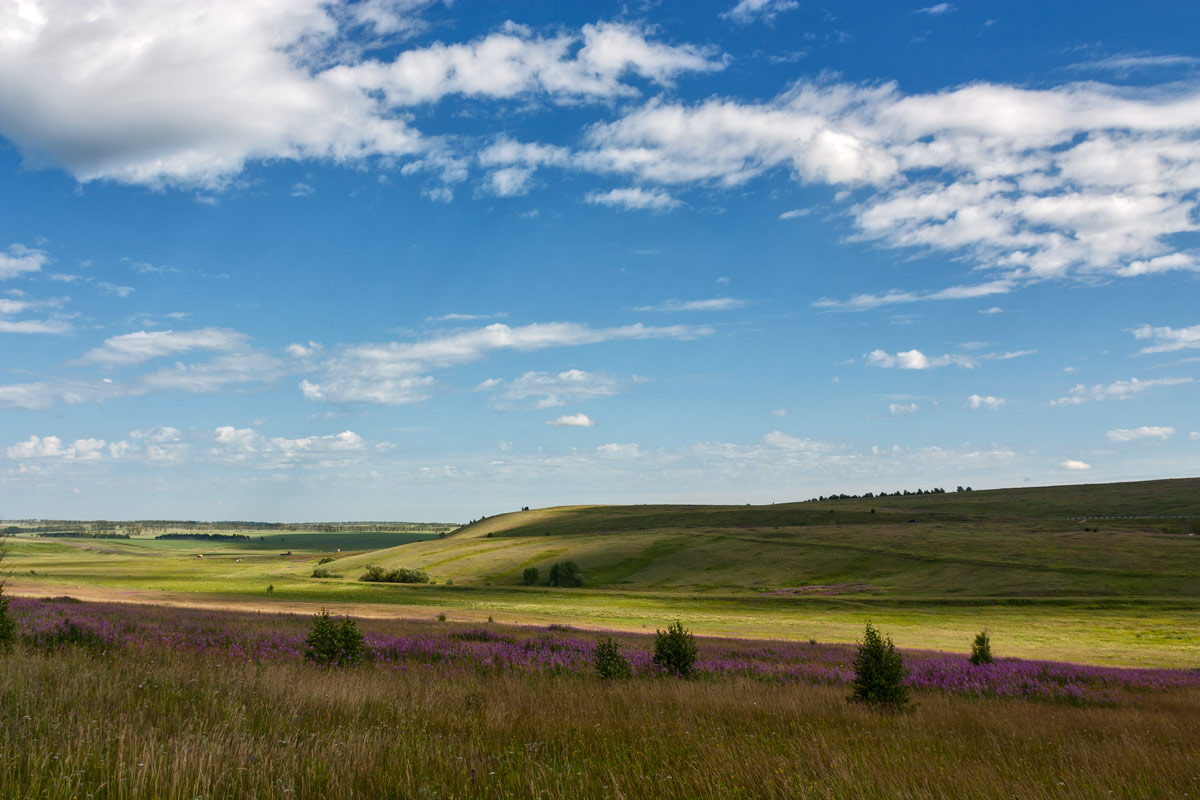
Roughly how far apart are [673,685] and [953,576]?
69234 mm

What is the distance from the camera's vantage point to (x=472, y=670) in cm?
1584

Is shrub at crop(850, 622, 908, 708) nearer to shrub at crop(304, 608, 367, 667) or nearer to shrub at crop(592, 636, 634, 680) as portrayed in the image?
shrub at crop(592, 636, 634, 680)

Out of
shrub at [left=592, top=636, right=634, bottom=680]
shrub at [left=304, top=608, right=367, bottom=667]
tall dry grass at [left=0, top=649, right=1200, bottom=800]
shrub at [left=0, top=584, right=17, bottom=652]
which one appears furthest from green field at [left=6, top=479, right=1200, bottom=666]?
shrub at [left=592, top=636, right=634, bottom=680]

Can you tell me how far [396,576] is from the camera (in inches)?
3780

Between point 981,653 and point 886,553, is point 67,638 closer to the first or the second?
point 981,653

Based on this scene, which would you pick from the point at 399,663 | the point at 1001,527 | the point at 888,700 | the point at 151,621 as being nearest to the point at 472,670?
the point at 399,663

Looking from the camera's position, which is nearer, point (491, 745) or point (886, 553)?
point (491, 745)

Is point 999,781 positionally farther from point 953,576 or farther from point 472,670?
point 953,576

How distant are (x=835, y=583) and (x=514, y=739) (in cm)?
7595

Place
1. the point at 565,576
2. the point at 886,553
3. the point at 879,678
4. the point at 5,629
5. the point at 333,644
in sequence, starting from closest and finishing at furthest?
the point at 5,629
the point at 879,678
the point at 333,644
the point at 886,553
the point at 565,576

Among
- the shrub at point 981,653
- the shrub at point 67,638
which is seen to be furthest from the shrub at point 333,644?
the shrub at point 981,653

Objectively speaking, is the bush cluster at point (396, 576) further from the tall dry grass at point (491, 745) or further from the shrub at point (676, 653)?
the tall dry grass at point (491, 745)

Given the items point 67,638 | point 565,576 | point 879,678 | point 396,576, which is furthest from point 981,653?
point 396,576

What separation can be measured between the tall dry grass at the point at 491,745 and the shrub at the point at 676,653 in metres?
5.75
